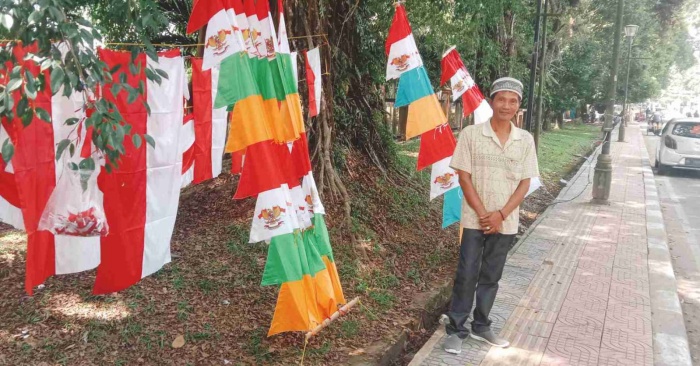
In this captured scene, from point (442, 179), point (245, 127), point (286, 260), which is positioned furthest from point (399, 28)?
point (286, 260)

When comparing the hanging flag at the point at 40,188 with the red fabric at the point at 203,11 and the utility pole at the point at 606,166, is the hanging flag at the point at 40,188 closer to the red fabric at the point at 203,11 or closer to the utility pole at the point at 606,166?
the red fabric at the point at 203,11

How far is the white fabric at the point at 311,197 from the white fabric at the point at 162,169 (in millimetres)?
941

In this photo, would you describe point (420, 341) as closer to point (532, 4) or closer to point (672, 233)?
point (672, 233)

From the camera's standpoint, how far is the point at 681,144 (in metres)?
14.3

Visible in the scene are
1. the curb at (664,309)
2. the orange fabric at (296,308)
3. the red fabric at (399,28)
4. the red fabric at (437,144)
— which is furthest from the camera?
the red fabric at (437,144)

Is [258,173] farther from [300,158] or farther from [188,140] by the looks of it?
[188,140]

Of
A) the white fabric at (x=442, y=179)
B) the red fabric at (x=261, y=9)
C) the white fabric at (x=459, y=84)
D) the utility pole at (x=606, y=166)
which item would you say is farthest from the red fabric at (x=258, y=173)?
the utility pole at (x=606, y=166)

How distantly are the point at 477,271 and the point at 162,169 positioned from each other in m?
2.35

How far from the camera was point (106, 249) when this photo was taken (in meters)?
3.30

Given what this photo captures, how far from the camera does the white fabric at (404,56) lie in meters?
5.17

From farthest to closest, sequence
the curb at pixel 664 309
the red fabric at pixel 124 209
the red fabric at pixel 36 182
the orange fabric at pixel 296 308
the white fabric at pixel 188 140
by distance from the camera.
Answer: the white fabric at pixel 188 140 → the curb at pixel 664 309 → the orange fabric at pixel 296 308 → the red fabric at pixel 124 209 → the red fabric at pixel 36 182

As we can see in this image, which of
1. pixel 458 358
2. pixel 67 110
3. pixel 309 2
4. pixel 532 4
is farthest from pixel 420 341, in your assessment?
pixel 532 4

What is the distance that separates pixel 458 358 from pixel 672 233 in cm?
669

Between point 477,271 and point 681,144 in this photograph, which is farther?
point 681,144
